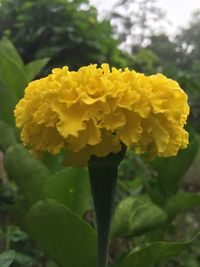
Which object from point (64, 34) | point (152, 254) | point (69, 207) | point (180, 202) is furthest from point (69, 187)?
point (64, 34)

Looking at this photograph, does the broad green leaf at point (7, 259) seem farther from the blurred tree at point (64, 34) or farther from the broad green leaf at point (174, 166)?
the blurred tree at point (64, 34)

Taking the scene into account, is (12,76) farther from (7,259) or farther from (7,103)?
(7,259)

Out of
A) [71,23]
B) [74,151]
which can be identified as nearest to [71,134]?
[74,151]

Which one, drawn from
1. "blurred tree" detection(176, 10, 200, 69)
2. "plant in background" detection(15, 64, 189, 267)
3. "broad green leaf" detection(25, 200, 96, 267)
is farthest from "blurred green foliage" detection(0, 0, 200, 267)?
"blurred tree" detection(176, 10, 200, 69)

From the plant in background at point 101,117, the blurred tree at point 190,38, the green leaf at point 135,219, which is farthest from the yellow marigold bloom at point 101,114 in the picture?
the blurred tree at point 190,38

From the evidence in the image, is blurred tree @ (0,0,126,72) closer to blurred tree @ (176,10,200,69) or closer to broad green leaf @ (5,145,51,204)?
broad green leaf @ (5,145,51,204)

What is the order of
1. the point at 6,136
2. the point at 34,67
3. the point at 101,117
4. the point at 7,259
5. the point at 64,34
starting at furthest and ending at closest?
the point at 64,34, the point at 34,67, the point at 6,136, the point at 7,259, the point at 101,117
